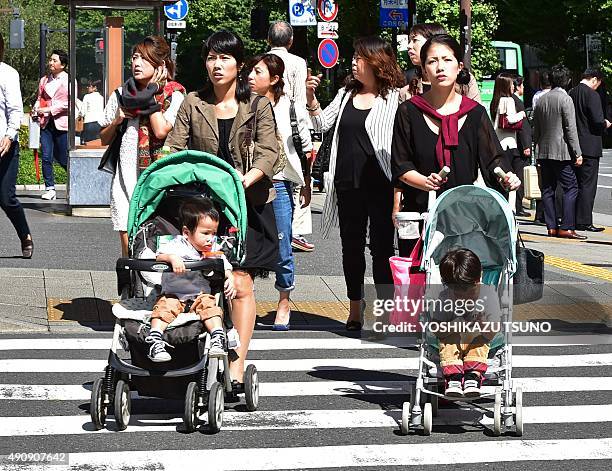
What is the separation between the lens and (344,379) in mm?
8422

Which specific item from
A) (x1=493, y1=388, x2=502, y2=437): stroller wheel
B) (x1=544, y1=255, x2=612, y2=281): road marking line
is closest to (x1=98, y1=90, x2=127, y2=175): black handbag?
(x1=493, y1=388, x2=502, y2=437): stroller wheel

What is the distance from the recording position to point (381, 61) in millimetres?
9453

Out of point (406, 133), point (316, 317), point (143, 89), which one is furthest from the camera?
point (316, 317)

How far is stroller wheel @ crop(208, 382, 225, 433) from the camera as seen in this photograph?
677 cm

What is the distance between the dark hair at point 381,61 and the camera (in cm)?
941

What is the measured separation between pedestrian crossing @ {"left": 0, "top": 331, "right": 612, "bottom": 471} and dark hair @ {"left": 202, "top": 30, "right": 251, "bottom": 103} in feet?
5.59

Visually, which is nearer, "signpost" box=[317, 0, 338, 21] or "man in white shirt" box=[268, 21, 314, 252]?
"man in white shirt" box=[268, 21, 314, 252]

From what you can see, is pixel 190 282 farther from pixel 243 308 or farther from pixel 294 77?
pixel 294 77

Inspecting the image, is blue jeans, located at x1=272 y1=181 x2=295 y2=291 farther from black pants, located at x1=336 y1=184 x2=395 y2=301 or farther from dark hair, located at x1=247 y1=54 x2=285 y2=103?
dark hair, located at x1=247 y1=54 x2=285 y2=103

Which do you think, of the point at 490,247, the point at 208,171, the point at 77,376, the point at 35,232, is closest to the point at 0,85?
the point at 35,232

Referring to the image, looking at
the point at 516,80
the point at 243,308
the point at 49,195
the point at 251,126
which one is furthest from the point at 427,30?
the point at 49,195

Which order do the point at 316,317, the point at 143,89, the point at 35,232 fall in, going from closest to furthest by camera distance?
the point at 143,89 → the point at 316,317 → the point at 35,232

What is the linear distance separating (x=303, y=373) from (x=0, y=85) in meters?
5.20

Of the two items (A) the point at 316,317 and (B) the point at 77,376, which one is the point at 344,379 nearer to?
(B) the point at 77,376
